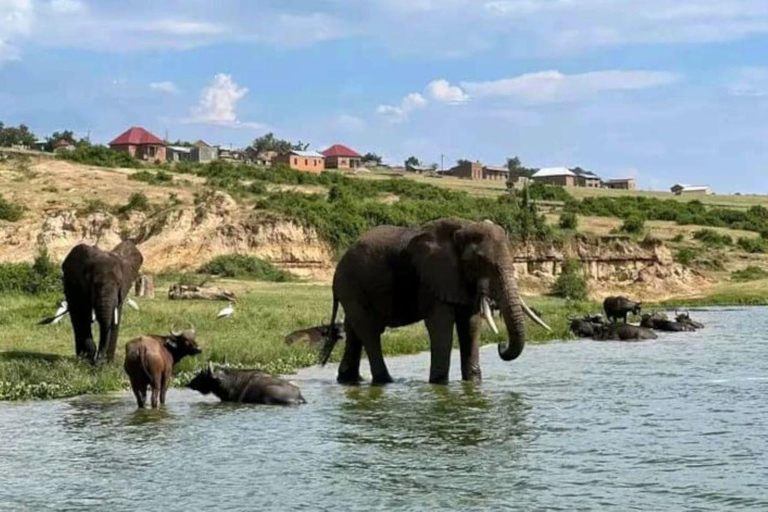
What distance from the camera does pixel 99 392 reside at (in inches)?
771

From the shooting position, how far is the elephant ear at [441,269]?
2031 cm

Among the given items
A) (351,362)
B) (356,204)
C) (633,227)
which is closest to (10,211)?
(356,204)

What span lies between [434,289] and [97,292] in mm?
5928

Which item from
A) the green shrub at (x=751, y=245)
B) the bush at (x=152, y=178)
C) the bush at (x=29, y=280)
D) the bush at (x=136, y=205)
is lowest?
the bush at (x=29, y=280)

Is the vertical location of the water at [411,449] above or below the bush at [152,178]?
below

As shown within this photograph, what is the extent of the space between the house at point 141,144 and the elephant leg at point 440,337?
342 feet

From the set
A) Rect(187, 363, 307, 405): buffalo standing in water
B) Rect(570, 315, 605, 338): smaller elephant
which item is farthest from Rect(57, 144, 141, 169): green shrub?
Rect(187, 363, 307, 405): buffalo standing in water

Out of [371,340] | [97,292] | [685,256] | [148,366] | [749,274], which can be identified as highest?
[685,256]

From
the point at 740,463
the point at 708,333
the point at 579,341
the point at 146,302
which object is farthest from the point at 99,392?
the point at 708,333

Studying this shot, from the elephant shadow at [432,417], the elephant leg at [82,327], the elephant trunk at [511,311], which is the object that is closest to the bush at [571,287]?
the elephant leg at [82,327]

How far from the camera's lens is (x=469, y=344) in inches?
832

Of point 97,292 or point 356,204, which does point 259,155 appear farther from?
point 97,292

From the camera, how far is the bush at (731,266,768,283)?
231 feet

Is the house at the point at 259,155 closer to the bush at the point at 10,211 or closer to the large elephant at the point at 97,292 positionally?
the bush at the point at 10,211
